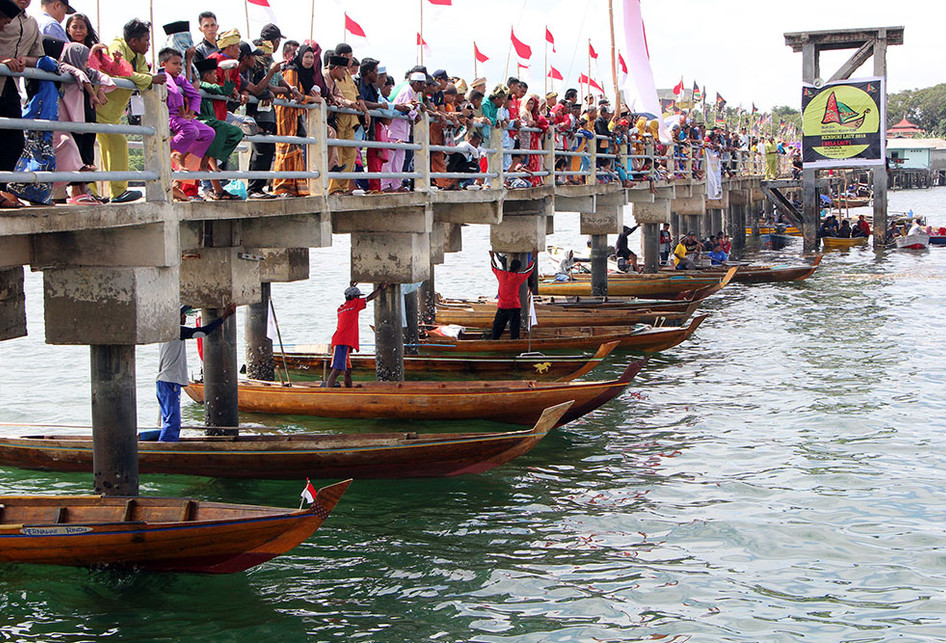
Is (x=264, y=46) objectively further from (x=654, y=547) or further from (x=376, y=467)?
(x=654, y=547)

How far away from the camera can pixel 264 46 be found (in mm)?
12109

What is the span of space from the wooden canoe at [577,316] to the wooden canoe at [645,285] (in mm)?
4567

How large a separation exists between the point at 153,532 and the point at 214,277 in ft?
14.4

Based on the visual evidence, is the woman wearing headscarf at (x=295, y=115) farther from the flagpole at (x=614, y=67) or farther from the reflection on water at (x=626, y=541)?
the flagpole at (x=614, y=67)

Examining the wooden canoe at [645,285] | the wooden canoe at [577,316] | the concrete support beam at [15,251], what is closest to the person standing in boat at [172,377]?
A: the concrete support beam at [15,251]

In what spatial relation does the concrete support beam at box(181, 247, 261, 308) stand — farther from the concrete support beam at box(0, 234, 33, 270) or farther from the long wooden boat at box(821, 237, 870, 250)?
the long wooden boat at box(821, 237, 870, 250)

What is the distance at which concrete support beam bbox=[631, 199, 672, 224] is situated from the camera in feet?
103

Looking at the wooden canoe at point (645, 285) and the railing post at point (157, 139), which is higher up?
the railing post at point (157, 139)

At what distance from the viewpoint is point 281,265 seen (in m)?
16.2

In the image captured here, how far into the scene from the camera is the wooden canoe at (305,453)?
12.8 metres

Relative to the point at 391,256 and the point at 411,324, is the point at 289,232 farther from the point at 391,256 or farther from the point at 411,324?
the point at 411,324

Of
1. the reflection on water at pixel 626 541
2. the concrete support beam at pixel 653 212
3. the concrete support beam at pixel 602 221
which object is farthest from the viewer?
the concrete support beam at pixel 653 212

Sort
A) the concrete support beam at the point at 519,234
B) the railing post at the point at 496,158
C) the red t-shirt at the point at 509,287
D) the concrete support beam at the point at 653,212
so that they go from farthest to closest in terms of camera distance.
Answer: the concrete support beam at the point at 653,212
the concrete support beam at the point at 519,234
the red t-shirt at the point at 509,287
the railing post at the point at 496,158

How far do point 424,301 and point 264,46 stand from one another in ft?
39.4
